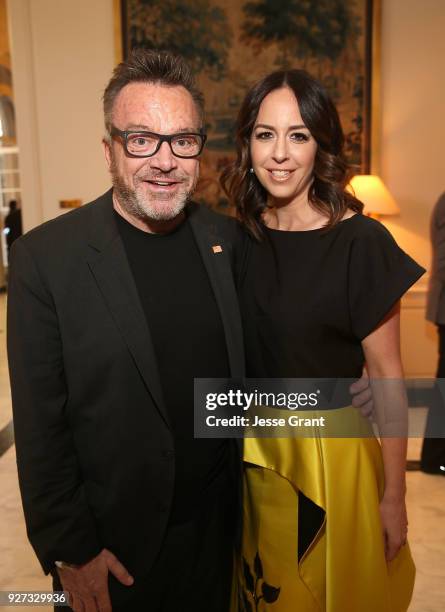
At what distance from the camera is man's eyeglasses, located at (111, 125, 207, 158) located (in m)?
1.56

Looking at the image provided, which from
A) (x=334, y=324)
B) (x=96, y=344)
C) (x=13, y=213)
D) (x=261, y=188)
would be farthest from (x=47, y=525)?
(x=13, y=213)

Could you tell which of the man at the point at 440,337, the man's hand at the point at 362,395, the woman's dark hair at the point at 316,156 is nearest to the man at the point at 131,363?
the woman's dark hair at the point at 316,156

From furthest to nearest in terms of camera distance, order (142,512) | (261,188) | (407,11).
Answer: (407,11) → (261,188) → (142,512)

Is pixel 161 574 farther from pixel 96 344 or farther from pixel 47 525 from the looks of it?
pixel 96 344

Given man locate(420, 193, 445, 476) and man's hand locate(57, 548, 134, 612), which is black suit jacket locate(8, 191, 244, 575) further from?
man locate(420, 193, 445, 476)

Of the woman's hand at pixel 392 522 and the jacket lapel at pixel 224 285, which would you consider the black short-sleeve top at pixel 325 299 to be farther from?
the woman's hand at pixel 392 522

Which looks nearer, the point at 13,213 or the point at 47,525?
the point at 47,525

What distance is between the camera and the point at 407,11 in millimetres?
4852

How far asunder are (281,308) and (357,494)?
0.57 metres

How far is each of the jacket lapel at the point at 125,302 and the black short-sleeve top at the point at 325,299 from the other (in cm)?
37

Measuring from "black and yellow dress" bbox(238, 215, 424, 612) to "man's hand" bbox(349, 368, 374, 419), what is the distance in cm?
2

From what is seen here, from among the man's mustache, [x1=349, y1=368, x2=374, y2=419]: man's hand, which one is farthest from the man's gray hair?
[x1=349, y1=368, x2=374, y2=419]: man's hand

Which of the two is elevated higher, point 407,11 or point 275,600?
point 407,11

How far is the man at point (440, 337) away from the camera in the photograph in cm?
344
